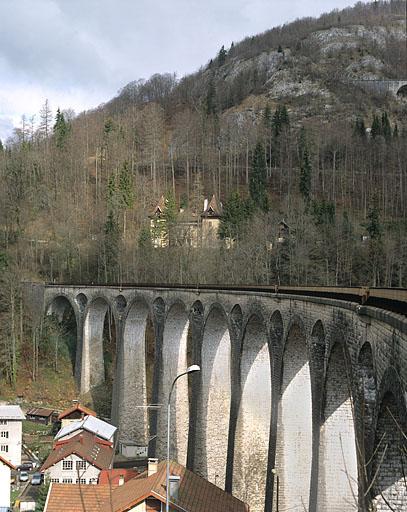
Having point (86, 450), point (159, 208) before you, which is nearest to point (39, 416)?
point (86, 450)

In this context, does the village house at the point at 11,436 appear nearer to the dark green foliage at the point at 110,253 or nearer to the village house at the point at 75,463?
the village house at the point at 75,463

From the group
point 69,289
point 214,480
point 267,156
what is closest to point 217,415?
point 214,480

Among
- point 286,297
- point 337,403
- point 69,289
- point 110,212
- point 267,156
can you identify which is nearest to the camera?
point 337,403

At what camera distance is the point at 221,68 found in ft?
539

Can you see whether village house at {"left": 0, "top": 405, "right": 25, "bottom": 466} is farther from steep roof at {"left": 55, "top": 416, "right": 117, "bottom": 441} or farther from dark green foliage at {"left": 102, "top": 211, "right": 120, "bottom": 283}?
dark green foliage at {"left": 102, "top": 211, "right": 120, "bottom": 283}

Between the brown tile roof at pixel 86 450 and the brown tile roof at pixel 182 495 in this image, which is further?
the brown tile roof at pixel 86 450

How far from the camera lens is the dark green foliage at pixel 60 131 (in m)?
86.9

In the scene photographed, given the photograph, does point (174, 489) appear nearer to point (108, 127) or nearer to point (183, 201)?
point (183, 201)

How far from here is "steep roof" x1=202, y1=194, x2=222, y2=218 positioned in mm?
75938

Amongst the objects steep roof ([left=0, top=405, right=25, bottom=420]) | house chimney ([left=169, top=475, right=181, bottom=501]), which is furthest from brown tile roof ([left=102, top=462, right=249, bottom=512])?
steep roof ([left=0, top=405, right=25, bottom=420])

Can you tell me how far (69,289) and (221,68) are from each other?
122 metres

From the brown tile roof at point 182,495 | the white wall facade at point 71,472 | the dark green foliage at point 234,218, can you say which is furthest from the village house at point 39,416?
the dark green foliage at point 234,218

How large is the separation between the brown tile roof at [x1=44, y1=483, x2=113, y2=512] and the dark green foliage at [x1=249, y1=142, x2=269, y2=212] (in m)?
51.2

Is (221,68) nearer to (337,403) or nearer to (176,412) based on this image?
(176,412)
